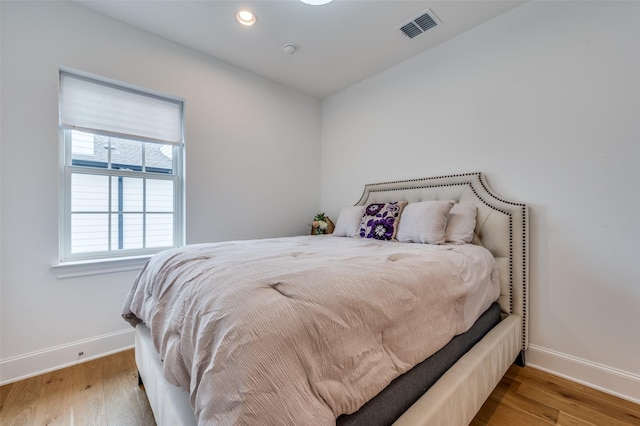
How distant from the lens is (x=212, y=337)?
2.26 ft

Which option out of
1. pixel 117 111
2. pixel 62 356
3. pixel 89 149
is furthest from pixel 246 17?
pixel 62 356

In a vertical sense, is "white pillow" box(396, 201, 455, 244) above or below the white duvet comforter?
above

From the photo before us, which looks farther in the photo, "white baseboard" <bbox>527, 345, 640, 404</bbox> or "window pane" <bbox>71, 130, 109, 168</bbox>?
"window pane" <bbox>71, 130, 109, 168</bbox>

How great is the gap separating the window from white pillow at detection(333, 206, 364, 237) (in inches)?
61.7

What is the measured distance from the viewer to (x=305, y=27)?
219cm

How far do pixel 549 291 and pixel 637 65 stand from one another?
4.90ft

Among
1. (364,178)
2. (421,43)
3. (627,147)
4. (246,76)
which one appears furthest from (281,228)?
(627,147)

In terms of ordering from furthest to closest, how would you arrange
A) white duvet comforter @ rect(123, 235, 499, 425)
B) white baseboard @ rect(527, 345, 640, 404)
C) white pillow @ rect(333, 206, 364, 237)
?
white pillow @ rect(333, 206, 364, 237) → white baseboard @ rect(527, 345, 640, 404) → white duvet comforter @ rect(123, 235, 499, 425)

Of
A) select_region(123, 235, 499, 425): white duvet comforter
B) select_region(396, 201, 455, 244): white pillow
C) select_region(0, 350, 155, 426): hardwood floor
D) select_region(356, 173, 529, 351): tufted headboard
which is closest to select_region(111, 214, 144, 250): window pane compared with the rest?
select_region(0, 350, 155, 426): hardwood floor

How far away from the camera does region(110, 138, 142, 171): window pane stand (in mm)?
2174

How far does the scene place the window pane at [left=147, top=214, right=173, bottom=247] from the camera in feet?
7.71

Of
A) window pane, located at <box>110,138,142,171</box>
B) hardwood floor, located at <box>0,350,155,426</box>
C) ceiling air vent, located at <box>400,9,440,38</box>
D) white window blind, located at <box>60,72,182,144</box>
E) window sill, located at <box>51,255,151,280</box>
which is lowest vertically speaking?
hardwood floor, located at <box>0,350,155,426</box>

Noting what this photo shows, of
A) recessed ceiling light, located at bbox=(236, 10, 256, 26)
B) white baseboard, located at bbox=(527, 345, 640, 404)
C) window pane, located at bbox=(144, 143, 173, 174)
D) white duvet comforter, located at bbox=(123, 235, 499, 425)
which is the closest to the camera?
white duvet comforter, located at bbox=(123, 235, 499, 425)

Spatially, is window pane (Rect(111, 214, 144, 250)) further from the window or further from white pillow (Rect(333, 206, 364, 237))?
white pillow (Rect(333, 206, 364, 237))
